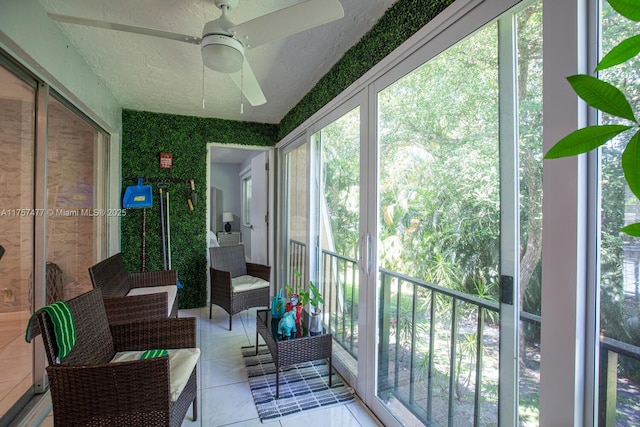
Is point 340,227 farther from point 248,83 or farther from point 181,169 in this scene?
point 181,169

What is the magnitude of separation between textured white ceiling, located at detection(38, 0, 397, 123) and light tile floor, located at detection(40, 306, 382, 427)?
7.85ft

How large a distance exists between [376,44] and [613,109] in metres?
1.65

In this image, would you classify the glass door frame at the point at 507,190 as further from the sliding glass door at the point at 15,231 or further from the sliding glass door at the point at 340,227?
the sliding glass door at the point at 15,231

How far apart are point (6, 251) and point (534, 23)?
2.66 m

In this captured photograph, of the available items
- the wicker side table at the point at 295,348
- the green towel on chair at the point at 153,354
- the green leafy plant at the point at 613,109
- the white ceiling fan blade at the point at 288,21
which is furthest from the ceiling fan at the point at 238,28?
the wicker side table at the point at 295,348

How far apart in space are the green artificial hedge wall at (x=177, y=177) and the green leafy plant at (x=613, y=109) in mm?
3840

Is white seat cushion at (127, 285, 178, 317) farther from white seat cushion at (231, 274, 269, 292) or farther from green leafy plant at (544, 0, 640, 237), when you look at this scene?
green leafy plant at (544, 0, 640, 237)

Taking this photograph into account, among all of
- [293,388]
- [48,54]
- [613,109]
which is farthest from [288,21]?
[293,388]

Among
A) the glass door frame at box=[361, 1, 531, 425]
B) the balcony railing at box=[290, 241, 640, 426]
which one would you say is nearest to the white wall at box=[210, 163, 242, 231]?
the balcony railing at box=[290, 241, 640, 426]

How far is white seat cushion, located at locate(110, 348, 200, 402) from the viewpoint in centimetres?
143

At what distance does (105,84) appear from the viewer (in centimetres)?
281

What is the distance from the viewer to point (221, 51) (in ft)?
4.88

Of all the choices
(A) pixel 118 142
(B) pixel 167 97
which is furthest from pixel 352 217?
(A) pixel 118 142

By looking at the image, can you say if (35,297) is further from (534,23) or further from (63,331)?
(534,23)
